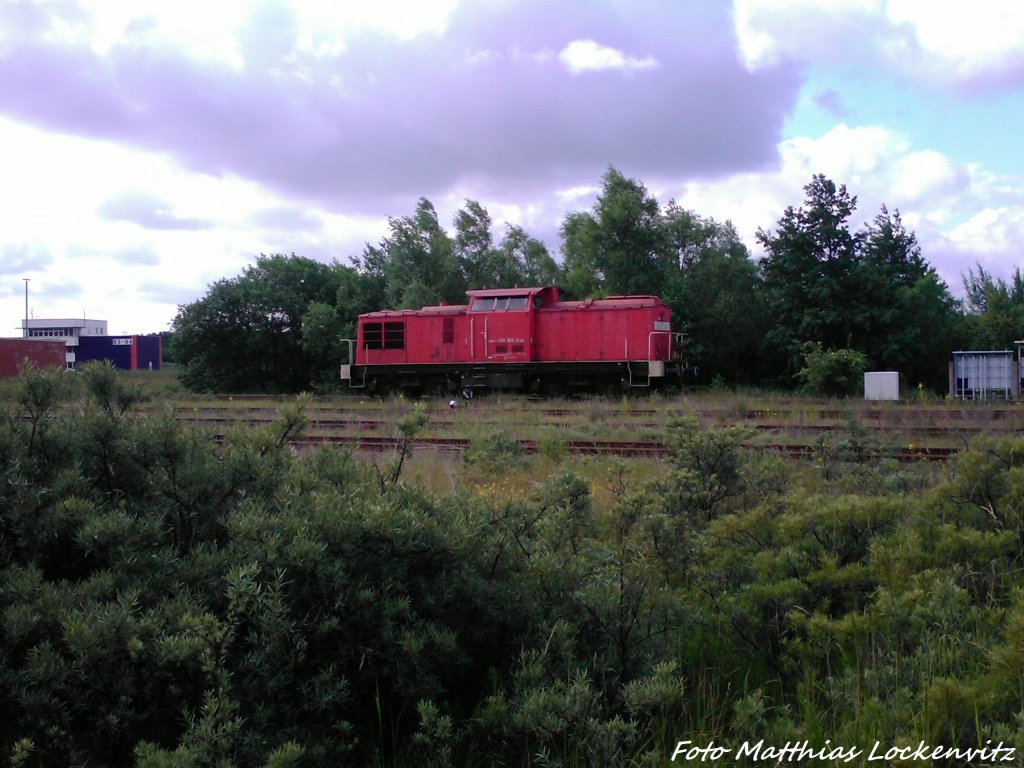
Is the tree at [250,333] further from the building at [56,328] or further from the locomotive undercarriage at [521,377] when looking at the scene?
the building at [56,328]

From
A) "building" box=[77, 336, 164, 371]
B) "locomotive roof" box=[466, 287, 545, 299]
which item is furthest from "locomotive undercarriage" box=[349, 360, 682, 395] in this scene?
"building" box=[77, 336, 164, 371]

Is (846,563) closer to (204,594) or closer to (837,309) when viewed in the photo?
(204,594)

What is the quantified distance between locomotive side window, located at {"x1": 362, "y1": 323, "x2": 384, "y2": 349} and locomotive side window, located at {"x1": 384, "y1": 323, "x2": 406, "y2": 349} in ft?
0.62

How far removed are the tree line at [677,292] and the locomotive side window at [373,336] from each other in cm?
490

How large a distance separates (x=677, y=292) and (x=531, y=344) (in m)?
8.00

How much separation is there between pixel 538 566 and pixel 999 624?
2249 millimetres

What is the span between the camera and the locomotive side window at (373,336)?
28141 millimetres

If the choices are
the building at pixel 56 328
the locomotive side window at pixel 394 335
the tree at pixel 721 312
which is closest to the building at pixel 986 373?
the tree at pixel 721 312

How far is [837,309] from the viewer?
92.0ft

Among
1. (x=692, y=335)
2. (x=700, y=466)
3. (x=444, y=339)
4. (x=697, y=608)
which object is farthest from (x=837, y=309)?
(x=697, y=608)

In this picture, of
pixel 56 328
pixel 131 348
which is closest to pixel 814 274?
pixel 131 348

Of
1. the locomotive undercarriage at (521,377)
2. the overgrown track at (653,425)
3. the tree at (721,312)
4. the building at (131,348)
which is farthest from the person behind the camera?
the building at (131,348)

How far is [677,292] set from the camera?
101ft

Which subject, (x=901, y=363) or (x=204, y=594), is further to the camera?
(x=901, y=363)
